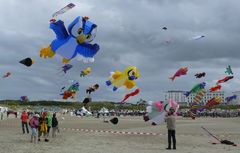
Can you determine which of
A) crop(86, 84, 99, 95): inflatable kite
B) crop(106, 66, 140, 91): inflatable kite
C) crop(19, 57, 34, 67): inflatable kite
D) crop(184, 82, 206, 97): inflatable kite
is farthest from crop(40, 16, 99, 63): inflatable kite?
crop(184, 82, 206, 97): inflatable kite

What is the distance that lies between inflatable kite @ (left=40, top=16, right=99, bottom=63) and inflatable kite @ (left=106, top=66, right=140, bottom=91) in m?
8.32

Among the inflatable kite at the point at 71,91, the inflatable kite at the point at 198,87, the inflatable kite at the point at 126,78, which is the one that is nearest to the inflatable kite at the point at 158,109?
the inflatable kite at the point at 126,78

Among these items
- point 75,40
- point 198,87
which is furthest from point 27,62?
point 198,87

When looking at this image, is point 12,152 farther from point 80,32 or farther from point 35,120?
point 80,32

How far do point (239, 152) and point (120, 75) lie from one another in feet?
39.9

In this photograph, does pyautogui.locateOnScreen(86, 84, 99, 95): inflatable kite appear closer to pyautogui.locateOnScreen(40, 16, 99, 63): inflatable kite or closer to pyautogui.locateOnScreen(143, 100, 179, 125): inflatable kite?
pyautogui.locateOnScreen(143, 100, 179, 125): inflatable kite

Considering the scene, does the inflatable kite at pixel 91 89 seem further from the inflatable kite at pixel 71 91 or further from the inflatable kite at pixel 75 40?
the inflatable kite at pixel 75 40

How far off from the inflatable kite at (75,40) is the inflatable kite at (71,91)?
17234mm

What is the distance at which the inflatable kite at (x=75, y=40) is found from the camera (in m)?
17.2

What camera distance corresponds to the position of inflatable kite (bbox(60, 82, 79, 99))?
35.0 meters

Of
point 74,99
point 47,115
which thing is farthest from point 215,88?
point 47,115

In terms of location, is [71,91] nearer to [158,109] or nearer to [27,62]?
[158,109]

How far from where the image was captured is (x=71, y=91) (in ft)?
119

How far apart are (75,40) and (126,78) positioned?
8.89 meters
